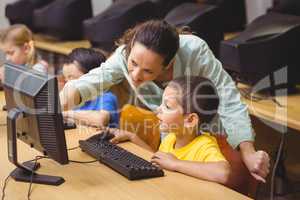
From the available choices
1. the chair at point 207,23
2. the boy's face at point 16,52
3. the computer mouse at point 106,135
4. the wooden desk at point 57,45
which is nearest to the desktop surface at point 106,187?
the computer mouse at point 106,135

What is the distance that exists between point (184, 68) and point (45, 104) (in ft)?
2.11

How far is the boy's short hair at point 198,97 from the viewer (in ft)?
6.07

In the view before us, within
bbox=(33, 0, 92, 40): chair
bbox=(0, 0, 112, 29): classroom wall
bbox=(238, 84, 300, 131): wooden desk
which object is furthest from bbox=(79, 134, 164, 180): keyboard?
bbox=(0, 0, 112, 29): classroom wall

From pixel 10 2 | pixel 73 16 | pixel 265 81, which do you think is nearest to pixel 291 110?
pixel 265 81

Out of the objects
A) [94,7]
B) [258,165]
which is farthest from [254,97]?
[94,7]

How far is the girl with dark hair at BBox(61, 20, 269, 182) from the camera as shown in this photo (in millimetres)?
1874

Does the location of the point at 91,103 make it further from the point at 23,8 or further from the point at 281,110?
the point at 23,8

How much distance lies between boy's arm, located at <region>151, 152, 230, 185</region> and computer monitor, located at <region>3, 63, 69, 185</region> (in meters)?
0.33

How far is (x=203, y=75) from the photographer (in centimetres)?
206

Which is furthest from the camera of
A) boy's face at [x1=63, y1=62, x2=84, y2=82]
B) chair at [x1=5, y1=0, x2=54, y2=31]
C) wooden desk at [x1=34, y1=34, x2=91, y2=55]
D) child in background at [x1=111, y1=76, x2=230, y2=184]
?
chair at [x1=5, y1=0, x2=54, y2=31]

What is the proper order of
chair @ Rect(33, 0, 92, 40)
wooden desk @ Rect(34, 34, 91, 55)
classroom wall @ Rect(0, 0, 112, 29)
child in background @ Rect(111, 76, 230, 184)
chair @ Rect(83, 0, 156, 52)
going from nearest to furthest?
1. child in background @ Rect(111, 76, 230, 184)
2. chair @ Rect(83, 0, 156, 52)
3. wooden desk @ Rect(34, 34, 91, 55)
4. chair @ Rect(33, 0, 92, 40)
5. classroom wall @ Rect(0, 0, 112, 29)

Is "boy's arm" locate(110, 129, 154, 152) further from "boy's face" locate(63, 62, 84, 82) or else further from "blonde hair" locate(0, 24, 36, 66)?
"blonde hair" locate(0, 24, 36, 66)

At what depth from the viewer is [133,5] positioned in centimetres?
383

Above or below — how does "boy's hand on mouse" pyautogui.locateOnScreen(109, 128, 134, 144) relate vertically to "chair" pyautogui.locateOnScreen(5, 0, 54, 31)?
below
